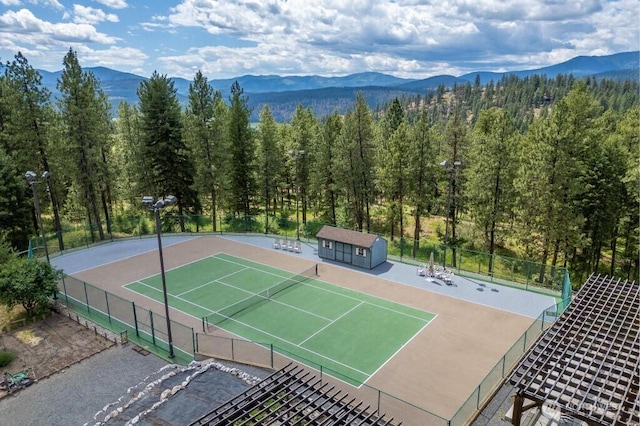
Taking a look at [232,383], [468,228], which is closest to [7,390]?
[232,383]

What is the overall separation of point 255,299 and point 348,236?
8.16 metres

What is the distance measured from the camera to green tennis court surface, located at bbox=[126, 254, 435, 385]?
1919cm

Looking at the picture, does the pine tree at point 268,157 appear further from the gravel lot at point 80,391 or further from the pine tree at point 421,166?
the gravel lot at point 80,391

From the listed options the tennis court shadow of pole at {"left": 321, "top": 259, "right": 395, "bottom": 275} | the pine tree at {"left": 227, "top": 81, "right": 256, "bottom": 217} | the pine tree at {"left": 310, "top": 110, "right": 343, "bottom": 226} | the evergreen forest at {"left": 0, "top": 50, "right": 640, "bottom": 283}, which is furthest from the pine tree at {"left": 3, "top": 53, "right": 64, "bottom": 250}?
the pine tree at {"left": 310, "top": 110, "right": 343, "bottom": 226}

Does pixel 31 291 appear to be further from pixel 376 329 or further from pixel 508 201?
pixel 508 201

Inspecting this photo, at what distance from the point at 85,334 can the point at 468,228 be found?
3160 centimetres

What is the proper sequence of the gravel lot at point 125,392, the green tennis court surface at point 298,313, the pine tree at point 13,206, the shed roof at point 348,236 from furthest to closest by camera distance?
the pine tree at point 13,206, the shed roof at point 348,236, the green tennis court surface at point 298,313, the gravel lot at point 125,392

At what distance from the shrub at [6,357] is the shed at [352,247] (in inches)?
712

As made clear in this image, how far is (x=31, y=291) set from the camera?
21.4 m

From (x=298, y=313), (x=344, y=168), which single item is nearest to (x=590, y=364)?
(x=298, y=313)

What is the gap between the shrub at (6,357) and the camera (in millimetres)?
17812

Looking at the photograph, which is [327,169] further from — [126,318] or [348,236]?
[126,318]

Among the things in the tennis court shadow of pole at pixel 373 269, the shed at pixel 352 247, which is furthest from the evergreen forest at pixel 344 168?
the shed at pixel 352 247

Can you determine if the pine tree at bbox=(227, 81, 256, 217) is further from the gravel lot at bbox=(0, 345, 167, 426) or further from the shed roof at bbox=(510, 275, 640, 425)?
the shed roof at bbox=(510, 275, 640, 425)
